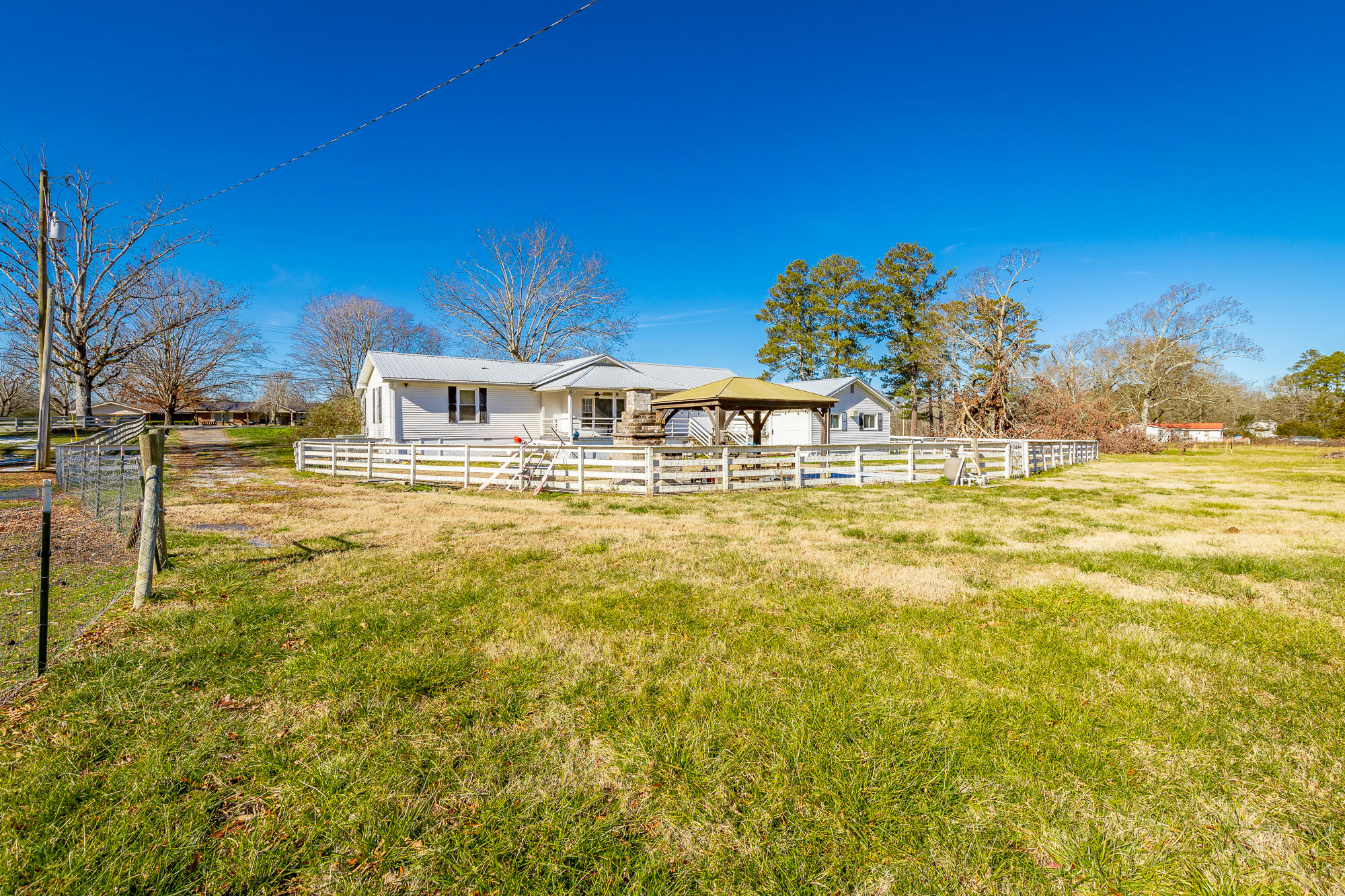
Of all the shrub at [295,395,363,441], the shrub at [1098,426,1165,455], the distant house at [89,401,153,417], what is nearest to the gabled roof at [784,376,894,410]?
the shrub at [1098,426,1165,455]

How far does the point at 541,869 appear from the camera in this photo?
1988mm

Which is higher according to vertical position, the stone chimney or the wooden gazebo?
the wooden gazebo

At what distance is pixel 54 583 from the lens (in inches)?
197

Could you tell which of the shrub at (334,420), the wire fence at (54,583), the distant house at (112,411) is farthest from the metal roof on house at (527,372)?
the wire fence at (54,583)

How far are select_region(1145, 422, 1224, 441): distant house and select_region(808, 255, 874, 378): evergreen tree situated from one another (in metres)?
19.0

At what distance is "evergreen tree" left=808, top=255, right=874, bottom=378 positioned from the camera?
144 ft

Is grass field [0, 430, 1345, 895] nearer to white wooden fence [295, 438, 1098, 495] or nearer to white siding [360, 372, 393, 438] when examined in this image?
white wooden fence [295, 438, 1098, 495]

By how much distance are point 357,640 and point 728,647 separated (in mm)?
2512

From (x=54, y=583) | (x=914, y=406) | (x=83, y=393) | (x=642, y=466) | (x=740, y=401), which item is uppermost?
(x=914, y=406)

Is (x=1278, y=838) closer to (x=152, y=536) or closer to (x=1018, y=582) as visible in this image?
(x=1018, y=582)

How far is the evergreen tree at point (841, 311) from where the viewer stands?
43844 millimetres

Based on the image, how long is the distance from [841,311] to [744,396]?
32.8 metres

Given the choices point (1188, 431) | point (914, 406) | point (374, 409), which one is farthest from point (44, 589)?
point (1188, 431)

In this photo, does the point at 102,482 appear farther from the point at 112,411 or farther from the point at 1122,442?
the point at 1122,442
